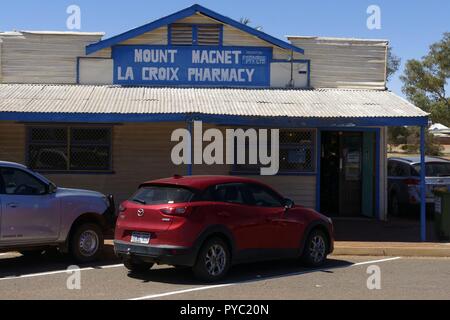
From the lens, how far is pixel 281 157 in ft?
52.2

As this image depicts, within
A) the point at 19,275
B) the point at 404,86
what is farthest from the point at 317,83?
the point at 404,86

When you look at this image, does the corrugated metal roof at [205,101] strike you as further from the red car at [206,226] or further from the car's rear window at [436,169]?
the red car at [206,226]

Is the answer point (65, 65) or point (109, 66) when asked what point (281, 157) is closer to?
point (109, 66)

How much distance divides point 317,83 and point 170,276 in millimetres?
8430

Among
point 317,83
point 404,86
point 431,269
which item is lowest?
point 431,269

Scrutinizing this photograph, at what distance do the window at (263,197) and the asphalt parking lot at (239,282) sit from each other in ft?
3.60

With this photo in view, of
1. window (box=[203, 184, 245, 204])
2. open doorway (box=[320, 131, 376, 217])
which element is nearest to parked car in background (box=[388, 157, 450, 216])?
open doorway (box=[320, 131, 376, 217])

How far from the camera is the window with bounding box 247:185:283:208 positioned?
9.73m

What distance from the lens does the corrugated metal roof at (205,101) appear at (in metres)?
12.9

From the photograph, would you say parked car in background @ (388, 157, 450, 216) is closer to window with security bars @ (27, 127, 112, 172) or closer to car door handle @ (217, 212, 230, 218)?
window with security bars @ (27, 127, 112, 172)

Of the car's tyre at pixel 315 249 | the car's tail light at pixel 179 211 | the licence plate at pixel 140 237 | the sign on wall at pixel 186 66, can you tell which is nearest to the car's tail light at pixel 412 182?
the sign on wall at pixel 186 66

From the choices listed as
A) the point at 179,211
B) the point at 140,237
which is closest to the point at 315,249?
the point at 179,211

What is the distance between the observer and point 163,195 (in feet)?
29.6
